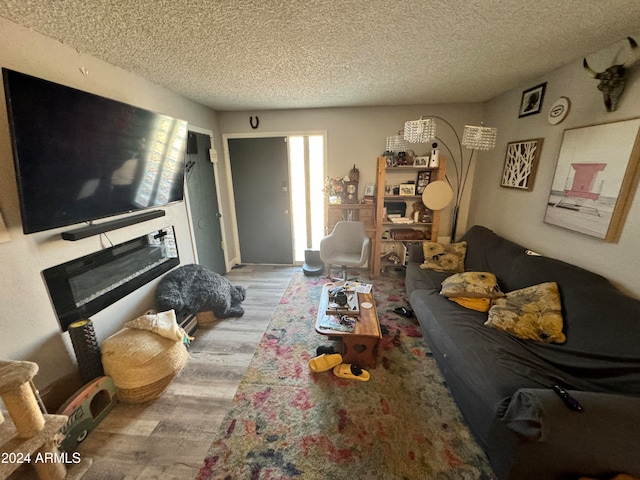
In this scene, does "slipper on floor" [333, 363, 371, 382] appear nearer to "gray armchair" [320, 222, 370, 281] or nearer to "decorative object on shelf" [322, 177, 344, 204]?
"gray armchair" [320, 222, 370, 281]

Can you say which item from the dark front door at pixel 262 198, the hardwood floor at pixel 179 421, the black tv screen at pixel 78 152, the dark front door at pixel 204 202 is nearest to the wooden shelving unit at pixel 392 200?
the dark front door at pixel 262 198

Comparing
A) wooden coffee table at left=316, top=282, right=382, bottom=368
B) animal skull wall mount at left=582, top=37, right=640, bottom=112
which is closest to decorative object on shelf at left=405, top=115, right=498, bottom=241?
animal skull wall mount at left=582, top=37, right=640, bottom=112

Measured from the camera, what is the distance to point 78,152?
1461mm

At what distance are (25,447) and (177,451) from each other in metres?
0.65

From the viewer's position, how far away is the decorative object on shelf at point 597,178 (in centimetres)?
153

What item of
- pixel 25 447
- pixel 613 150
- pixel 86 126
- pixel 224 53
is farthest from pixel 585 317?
pixel 86 126

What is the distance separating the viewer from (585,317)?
151 centimetres

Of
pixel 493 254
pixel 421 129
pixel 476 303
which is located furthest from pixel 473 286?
pixel 421 129

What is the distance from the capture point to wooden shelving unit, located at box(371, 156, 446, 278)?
318 centimetres

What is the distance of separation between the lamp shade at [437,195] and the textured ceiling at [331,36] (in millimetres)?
1108

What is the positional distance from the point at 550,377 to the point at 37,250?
3.02m

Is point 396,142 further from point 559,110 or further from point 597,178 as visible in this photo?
point 597,178

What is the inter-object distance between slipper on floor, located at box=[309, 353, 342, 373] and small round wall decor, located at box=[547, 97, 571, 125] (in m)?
2.63

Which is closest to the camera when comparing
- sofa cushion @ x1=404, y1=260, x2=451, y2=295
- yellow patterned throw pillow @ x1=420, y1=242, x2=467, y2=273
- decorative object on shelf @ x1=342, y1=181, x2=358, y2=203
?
sofa cushion @ x1=404, y1=260, x2=451, y2=295
